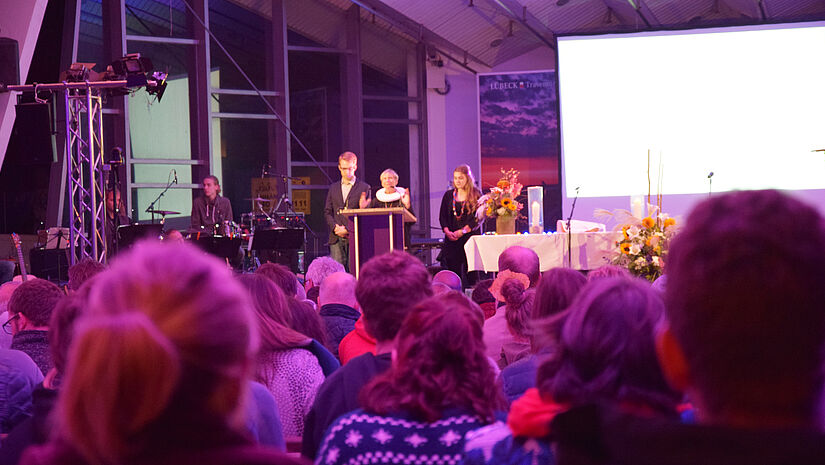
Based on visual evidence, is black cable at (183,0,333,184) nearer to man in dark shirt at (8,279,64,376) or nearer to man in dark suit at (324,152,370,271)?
man in dark suit at (324,152,370,271)

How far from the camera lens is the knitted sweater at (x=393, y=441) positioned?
5.74ft

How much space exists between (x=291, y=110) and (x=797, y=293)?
13.0 meters

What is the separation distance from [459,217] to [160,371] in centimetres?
771

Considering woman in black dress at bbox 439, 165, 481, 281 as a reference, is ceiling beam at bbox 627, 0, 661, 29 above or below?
above

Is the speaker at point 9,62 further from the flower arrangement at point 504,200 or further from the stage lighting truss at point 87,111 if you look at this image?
the flower arrangement at point 504,200

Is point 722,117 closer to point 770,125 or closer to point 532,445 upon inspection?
point 770,125

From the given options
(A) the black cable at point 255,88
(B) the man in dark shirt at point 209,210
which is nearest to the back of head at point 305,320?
(B) the man in dark shirt at point 209,210

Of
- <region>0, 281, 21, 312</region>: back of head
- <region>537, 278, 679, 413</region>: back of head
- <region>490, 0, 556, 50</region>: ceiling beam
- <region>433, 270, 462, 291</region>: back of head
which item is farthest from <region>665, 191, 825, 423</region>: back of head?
<region>490, 0, 556, 50</region>: ceiling beam

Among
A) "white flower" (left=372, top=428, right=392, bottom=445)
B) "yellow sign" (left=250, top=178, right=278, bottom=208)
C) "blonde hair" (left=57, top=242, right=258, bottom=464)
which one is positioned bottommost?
"white flower" (left=372, top=428, right=392, bottom=445)

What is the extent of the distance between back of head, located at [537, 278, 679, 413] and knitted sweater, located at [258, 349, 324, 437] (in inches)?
56.9

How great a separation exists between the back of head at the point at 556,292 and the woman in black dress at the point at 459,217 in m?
6.06

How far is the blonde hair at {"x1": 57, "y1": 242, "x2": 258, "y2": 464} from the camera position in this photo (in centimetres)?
94

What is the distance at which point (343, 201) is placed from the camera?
867 centimetres

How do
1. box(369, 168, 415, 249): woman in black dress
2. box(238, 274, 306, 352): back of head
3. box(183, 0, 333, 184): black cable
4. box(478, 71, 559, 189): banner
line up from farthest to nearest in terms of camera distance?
1. box(478, 71, 559, 189): banner
2. box(183, 0, 333, 184): black cable
3. box(369, 168, 415, 249): woman in black dress
4. box(238, 274, 306, 352): back of head
